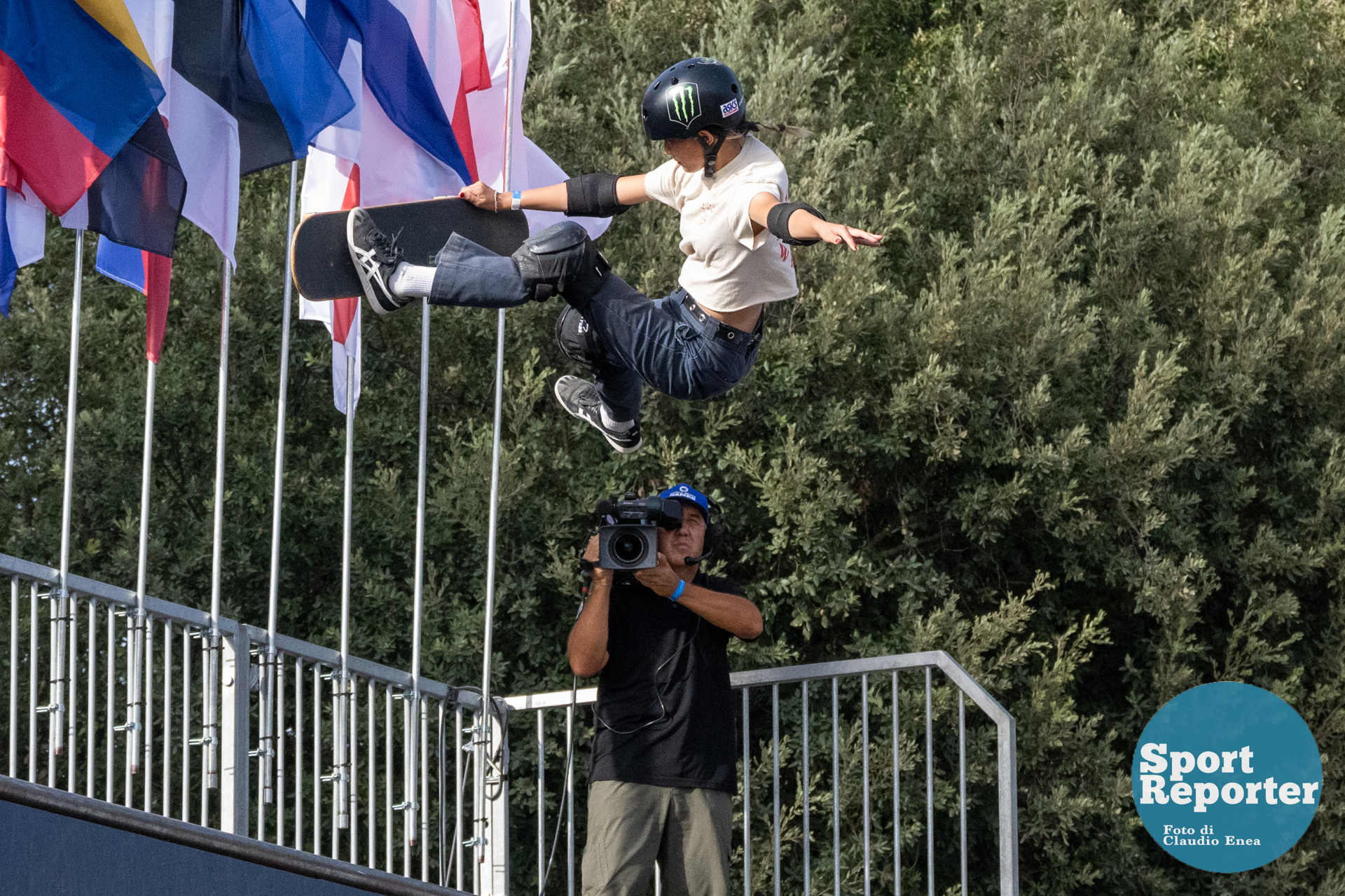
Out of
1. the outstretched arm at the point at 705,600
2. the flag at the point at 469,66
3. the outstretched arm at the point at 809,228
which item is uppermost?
the flag at the point at 469,66

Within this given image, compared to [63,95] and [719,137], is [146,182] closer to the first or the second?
[63,95]

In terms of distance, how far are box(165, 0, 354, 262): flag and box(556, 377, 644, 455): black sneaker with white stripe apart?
4.37ft

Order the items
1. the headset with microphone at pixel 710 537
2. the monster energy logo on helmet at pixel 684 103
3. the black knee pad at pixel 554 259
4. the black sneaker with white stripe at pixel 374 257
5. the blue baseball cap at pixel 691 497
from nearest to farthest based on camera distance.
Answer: the monster energy logo on helmet at pixel 684 103 → the black knee pad at pixel 554 259 → the black sneaker with white stripe at pixel 374 257 → the headset with microphone at pixel 710 537 → the blue baseball cap at pixel 691 497

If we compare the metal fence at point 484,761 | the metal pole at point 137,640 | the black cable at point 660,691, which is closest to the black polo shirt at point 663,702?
the black cable at point 660,691

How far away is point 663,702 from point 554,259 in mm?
1588

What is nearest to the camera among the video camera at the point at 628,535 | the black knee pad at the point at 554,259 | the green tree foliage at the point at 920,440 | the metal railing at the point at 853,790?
the black knee pad at the point at 554,259

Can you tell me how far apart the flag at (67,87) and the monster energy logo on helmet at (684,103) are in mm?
2042

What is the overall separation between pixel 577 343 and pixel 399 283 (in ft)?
2.00

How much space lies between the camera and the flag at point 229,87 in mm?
5387

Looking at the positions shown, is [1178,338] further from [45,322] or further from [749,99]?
[45,322]

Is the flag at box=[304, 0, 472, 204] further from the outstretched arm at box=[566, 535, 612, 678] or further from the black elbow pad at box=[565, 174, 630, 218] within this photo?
the outstretched arm at box=[566, 535, 612, 678]

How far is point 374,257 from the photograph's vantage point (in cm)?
463

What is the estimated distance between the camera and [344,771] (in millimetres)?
5383

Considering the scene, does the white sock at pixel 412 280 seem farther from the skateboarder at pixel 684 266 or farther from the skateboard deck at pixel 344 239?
the skateboard deck at pixel 344 239
